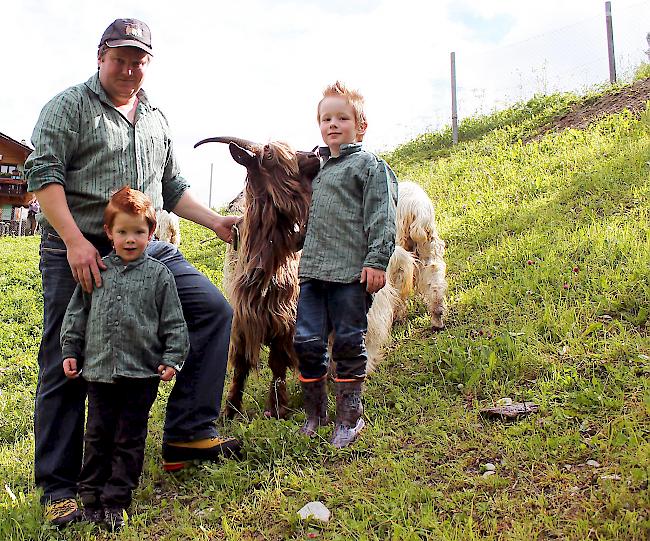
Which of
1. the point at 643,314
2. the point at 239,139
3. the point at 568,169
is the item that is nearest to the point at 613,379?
the point at 643,314

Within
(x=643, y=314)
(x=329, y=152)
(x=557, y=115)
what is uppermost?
(x=557, y=115)

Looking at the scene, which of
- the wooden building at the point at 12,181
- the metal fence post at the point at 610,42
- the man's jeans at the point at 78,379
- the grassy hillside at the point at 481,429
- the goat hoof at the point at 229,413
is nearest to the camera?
the grassy hillside at the point at 481,429

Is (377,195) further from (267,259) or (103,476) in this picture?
(103,476)

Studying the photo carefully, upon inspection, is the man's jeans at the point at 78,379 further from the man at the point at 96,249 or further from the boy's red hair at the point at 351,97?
the boy's red hair at the point at 351,97

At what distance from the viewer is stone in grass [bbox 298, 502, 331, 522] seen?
2.85 m

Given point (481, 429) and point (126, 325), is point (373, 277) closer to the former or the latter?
point (481, 429)

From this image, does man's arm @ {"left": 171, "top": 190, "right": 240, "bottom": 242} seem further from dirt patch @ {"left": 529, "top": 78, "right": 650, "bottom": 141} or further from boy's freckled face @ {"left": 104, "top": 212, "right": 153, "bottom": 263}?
dirt patch @ {"left": 529, "top": 78, "right": 650, "bottom": 141}

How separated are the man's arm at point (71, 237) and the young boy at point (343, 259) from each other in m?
1.19

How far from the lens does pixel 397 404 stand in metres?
4.04

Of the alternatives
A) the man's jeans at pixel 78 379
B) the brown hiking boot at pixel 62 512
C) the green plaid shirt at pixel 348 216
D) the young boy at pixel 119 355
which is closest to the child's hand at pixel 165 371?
the young boy at pixel 119 355

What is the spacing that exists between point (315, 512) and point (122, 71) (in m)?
2.43

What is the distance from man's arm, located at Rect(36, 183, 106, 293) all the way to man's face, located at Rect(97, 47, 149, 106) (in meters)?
0.63

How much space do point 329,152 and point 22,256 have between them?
35.7 feet

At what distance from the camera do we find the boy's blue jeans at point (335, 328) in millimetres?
3609
